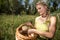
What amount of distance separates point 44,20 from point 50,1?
66 cm

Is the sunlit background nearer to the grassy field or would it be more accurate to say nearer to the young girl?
the grassy field

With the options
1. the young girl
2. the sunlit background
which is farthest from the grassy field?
the young girl

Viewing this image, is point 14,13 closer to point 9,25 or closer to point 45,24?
point 9,25

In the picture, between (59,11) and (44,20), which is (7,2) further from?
(44,20)

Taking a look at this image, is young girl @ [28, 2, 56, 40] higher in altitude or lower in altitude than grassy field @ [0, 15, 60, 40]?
higher

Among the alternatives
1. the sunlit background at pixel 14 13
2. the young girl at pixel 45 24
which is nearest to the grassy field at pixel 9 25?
the sunlit background at pixel 14 13

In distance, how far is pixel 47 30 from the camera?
744 mm

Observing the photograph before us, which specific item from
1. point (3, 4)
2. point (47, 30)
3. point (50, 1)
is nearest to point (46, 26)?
point (47, 30)

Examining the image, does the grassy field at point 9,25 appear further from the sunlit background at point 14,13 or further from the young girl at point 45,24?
the young girl at point 45,24

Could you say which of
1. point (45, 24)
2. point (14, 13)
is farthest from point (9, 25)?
point (45, 24)

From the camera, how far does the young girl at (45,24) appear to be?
738 millimetres

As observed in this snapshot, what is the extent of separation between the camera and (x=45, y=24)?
29.8 inches

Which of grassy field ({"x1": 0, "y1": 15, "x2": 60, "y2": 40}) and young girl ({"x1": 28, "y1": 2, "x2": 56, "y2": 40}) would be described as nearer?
young girl ({"x1": 28, "y1": 2, "x2": 56, "y2": 40})

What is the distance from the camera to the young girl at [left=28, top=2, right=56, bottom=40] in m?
0.74
